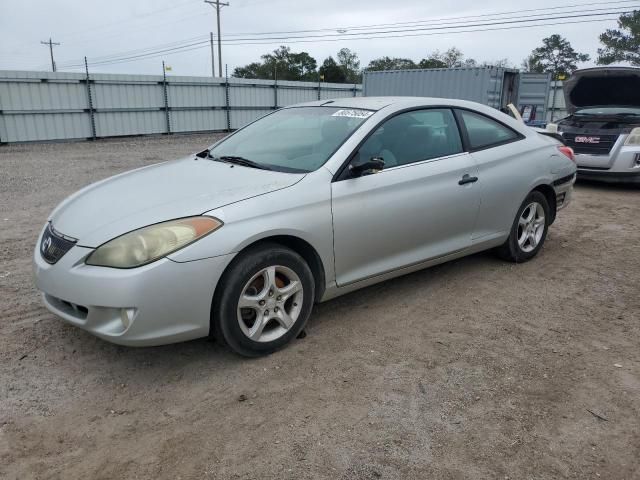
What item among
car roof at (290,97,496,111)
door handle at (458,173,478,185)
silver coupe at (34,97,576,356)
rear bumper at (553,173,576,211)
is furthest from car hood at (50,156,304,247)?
rear bumper at (553,173,576,211)

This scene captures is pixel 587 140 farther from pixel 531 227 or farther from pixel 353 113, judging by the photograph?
pixel 353 113

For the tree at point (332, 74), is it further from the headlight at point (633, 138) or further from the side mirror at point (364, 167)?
the side mirror at point (364, 167)

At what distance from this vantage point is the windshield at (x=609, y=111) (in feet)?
31.0

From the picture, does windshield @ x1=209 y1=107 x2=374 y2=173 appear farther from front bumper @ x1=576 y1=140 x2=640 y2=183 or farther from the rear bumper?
front bumper @ x1=576 y1=140 x2=640 y2=183

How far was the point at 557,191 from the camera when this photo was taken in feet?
17.2

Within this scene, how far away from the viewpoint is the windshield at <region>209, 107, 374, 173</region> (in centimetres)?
373

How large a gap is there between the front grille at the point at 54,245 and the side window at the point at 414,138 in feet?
6.46

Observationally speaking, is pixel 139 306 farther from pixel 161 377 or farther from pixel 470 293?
pixel 470 293

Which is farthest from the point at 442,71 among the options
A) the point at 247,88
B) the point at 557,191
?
the point at 557,191

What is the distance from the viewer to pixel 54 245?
316 centimetres

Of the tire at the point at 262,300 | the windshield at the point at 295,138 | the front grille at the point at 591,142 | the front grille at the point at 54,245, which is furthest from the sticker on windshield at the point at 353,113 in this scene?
the front grille at the point at 591,142

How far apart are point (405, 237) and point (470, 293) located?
3.03ft

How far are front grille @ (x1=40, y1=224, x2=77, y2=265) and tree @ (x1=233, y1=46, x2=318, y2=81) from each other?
51766 mm

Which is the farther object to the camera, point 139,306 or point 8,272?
point 8,272
